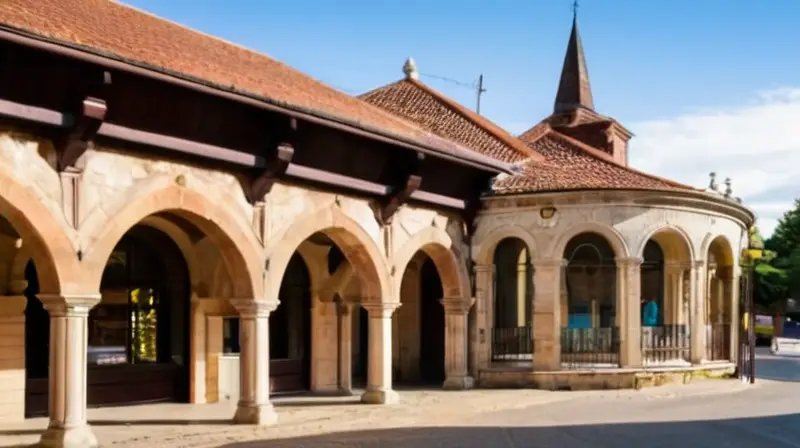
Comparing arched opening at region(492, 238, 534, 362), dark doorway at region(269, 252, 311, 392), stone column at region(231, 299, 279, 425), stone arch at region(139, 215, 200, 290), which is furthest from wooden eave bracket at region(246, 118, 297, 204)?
arched opening at region(492, 238, 534, 362)

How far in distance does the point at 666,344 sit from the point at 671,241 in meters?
2.03

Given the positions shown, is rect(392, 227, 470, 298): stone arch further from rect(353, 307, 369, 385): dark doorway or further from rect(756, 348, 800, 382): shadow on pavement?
rect(756, 348, 800, 382): shadow on pavement

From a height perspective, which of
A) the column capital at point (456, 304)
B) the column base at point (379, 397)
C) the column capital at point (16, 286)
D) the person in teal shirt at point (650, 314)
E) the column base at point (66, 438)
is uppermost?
the column capital at point (16, 286)

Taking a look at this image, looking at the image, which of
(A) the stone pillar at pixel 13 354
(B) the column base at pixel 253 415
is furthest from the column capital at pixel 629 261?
(A) the stone pillar at pixel 13 354

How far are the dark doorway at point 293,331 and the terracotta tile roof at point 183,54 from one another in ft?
10.8

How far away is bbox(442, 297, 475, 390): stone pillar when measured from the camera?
19547 mm

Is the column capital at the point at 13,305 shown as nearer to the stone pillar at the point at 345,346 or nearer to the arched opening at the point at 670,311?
the stone pillar at the point at 345,346

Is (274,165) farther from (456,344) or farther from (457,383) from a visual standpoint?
(457,383)

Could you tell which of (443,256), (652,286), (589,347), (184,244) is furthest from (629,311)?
(184,244)

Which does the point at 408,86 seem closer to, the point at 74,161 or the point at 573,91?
the point at 573,91

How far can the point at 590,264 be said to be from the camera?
68.0ft

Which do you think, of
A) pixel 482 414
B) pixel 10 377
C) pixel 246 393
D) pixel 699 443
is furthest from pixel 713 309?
pixel 10 377

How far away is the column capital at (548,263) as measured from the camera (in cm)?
1950

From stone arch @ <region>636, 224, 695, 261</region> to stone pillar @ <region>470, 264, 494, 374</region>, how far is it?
2852 mm
